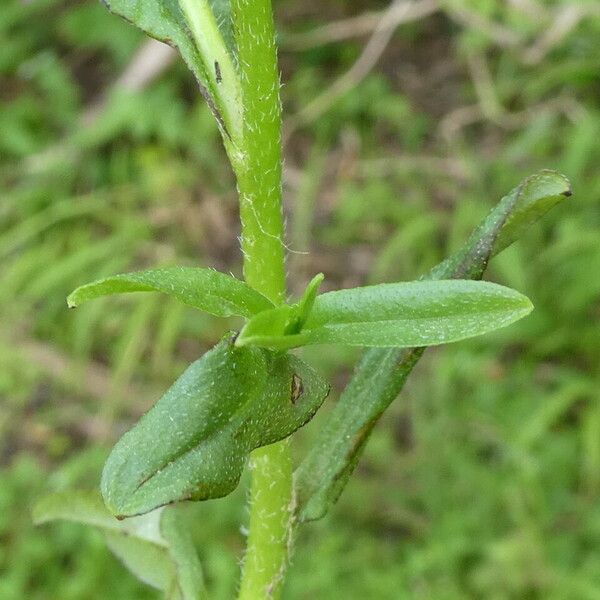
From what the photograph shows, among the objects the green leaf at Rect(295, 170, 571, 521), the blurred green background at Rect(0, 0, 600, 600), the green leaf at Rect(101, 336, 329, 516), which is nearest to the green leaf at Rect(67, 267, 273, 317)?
the green leaf at Rect(101, 336, 329, 516)

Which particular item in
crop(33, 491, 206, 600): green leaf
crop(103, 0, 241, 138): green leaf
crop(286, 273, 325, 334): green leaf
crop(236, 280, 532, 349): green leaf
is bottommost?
crop(33, 491, 206, 600): green leaf

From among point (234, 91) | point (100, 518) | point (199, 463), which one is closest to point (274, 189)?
point (234, 91)

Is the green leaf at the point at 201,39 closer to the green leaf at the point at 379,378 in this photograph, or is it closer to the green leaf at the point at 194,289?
the green leaf at the point at 194,289

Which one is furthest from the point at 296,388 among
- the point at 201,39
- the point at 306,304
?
the point at 201,39

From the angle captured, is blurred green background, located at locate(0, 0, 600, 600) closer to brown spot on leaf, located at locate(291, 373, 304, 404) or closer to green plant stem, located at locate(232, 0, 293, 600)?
green plant stem, located at locate(232, 0, 293, 600)

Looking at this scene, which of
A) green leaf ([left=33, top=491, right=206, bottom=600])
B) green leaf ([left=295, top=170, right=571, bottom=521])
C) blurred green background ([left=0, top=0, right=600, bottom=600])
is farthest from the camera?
blurred green background ([left=0, top=0, right=600, bottom=600])

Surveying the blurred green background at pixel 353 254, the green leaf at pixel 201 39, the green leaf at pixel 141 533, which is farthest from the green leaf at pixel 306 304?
the blurred green background at pixel 353 254

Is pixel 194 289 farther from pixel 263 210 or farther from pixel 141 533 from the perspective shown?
pixel 141 533
